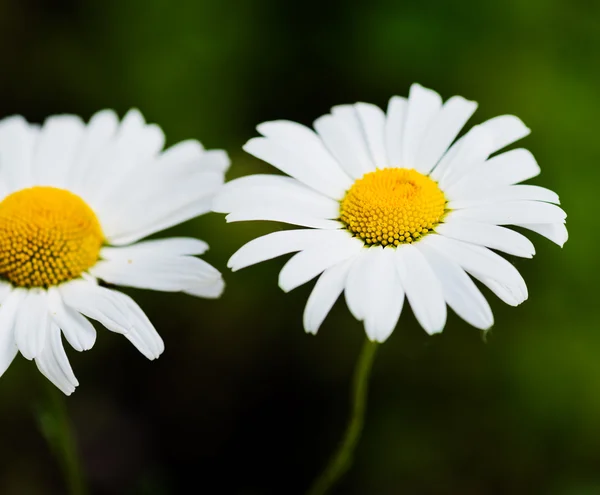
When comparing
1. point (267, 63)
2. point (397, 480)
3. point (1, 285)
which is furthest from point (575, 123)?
point (1, 285)

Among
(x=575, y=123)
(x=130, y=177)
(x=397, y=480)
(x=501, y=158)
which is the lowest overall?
(x=397, y=480)

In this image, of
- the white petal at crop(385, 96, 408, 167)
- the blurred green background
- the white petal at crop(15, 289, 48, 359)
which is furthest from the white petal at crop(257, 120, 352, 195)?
the blurred green background

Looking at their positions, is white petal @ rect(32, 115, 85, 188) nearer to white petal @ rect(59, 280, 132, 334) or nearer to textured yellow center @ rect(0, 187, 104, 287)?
textured yellow center @ rect(0, 187, 104, 287)

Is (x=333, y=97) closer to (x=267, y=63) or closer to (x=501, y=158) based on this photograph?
(x=267, y=63)

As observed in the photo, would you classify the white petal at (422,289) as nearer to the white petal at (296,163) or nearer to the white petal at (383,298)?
the white petal at (383,298)

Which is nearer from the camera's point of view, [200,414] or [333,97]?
[200,414]

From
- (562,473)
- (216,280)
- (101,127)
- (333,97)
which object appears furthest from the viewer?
(333,97)

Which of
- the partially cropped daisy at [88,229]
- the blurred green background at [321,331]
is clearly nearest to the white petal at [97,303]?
the partially cropped daisy at [88,229]
